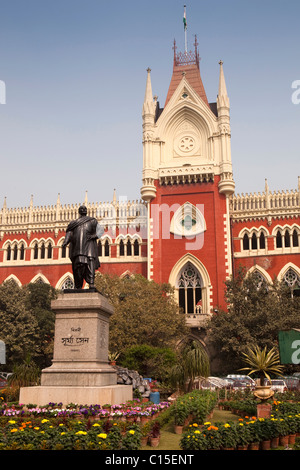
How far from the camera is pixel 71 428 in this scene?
899 centimetres

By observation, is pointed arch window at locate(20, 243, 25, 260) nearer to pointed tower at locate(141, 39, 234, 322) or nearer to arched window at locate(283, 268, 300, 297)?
pointed tower at locate(141, 39, 234, 322)

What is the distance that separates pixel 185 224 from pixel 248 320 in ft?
33.8

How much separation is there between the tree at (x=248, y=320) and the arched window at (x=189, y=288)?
3.97m

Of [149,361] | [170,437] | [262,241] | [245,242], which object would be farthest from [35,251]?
[170,437]

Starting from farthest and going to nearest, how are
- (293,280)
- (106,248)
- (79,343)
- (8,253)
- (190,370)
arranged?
(8,253), (106,248), (293,280), (190,370), (79,343)

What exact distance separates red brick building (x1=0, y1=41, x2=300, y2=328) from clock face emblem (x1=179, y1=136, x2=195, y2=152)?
0.08 meters

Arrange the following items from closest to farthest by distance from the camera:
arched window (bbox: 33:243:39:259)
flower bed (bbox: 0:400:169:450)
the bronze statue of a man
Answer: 1. flower bed (bbox: 0:400:169:450)
2. the bronze statue of a man
3. arched window (bbox: 33:243:39:259)

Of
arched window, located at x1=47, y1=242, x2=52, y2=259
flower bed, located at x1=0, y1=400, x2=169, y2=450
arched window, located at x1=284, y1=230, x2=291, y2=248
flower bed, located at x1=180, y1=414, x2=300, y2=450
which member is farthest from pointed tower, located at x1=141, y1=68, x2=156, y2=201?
flower bed, located at x1=180, y1=414, x2=300, y2=450

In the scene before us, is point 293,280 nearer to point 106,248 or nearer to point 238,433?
point 106,248

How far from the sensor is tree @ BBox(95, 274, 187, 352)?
92.1 feet

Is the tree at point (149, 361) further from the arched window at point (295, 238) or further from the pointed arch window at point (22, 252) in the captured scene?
the pointed arch window at point (22, 252)

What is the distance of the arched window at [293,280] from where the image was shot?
36531mm

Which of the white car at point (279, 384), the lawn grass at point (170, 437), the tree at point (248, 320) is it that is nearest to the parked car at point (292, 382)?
the white car at point (279, 384)

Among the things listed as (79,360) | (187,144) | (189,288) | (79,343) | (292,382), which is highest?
(187,144)
